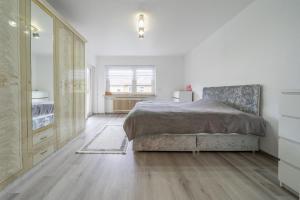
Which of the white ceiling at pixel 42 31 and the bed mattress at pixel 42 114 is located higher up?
the white ceiling at pixel 42 31

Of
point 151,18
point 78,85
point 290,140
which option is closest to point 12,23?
point 78,85

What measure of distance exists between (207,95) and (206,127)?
7.09 feet

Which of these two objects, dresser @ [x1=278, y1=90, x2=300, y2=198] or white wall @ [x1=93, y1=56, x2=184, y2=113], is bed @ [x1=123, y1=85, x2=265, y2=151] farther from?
white wall @ [x1=93, y1=56, x2=184, y2=113]

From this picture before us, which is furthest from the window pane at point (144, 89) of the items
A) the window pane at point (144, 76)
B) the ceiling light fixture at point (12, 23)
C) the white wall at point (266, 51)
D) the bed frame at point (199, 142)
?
the ceiling light fixture at point (12, 23)

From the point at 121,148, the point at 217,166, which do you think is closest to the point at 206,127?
the point at 217,166

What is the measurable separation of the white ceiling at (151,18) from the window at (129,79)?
1.94 metres

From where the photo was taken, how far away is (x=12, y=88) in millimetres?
1803

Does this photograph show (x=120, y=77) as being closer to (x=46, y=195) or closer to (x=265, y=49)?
(x=265, y=49)

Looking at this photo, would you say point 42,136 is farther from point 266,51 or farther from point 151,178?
point 266,51

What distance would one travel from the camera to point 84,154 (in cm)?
269

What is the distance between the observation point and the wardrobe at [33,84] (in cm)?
173

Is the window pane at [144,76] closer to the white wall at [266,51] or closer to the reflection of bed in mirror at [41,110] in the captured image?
the white wall at [266,51]

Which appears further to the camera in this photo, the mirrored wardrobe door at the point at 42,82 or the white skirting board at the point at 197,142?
the white skirting board at the point at 197,142

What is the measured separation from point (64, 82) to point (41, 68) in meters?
0.68
